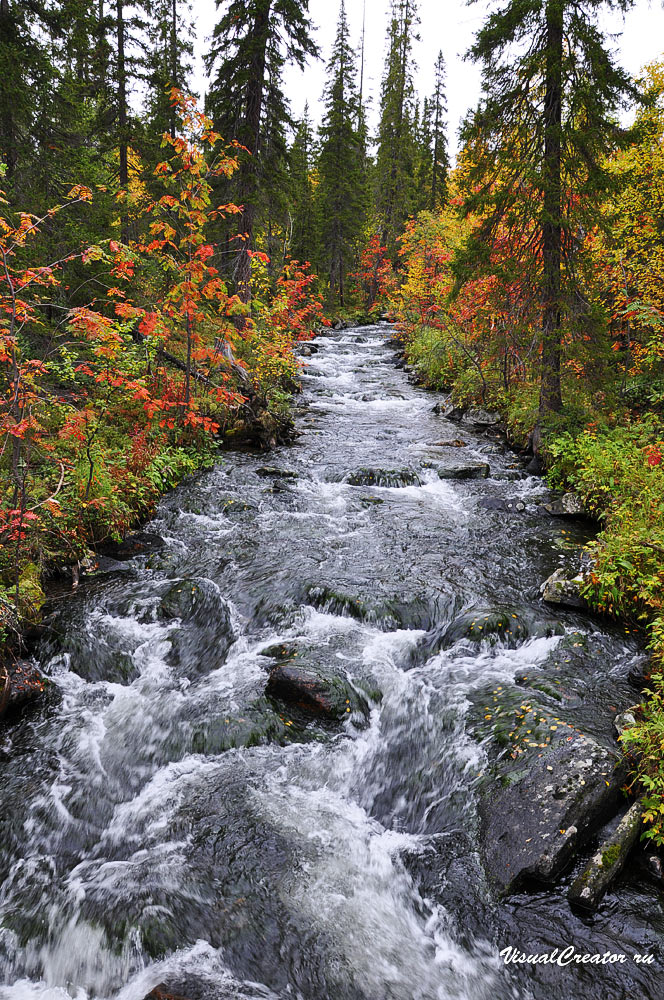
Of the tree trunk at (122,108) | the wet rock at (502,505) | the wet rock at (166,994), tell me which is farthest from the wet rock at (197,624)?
the tree trunk at (122,108)

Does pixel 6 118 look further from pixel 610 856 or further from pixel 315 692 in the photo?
pixel 610 856

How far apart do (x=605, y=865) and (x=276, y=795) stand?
8.92ft

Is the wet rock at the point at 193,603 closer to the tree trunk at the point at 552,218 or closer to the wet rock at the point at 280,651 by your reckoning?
the wet rock at the point at 280,651

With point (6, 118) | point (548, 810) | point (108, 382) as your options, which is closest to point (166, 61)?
point (6, 118)

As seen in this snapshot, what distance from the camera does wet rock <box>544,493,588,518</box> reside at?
9672mm

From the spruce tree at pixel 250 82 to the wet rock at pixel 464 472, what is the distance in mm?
8198

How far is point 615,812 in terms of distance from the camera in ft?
14.0

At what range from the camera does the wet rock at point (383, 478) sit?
11.9 meters

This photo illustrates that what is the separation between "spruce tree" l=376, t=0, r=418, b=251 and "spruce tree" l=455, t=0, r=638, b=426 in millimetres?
28171

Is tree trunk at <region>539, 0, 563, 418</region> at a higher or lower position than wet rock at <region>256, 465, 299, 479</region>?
higher

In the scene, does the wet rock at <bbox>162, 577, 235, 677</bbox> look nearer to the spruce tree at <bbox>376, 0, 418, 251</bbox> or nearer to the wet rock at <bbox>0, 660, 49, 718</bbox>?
the wet rock at <bbox>0, 660, 49, 718</bbox>

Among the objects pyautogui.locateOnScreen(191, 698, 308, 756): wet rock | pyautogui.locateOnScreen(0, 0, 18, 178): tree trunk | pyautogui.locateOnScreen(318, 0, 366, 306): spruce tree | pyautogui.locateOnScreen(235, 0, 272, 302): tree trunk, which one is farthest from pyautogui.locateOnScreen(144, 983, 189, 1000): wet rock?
pyautogui.locateOnScreen(318, 0, 366, 306): spruce tree

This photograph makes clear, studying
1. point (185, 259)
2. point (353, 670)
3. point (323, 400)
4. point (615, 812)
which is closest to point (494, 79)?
point (185, 259)

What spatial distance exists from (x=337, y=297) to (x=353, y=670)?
38713 millimetres
